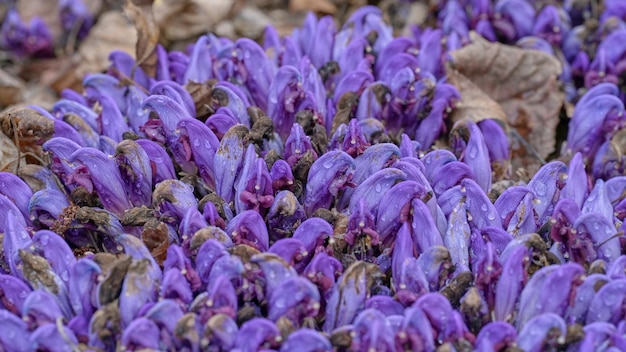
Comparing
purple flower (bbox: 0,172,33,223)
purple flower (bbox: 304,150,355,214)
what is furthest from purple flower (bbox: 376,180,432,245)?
purple flower (bbox: 0,172,33,223)

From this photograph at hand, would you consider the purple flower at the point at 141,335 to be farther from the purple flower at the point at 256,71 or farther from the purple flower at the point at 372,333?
the purple flower at the point at 256,71

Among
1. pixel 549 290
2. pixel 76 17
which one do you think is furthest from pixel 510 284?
pixel 76 17

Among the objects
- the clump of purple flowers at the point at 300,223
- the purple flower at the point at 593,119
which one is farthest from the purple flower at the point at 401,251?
the purple flower at the point at 593,119

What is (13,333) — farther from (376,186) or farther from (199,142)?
(376,186)

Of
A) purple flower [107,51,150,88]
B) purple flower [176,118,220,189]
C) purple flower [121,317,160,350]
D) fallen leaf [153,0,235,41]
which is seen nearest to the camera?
purple flower [121,317,160,350]

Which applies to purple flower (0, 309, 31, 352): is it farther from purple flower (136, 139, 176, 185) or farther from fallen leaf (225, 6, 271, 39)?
fallen leaf (225, 6, 271, 39)

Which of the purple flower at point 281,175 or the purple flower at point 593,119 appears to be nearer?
the purple flower at point 281,175
